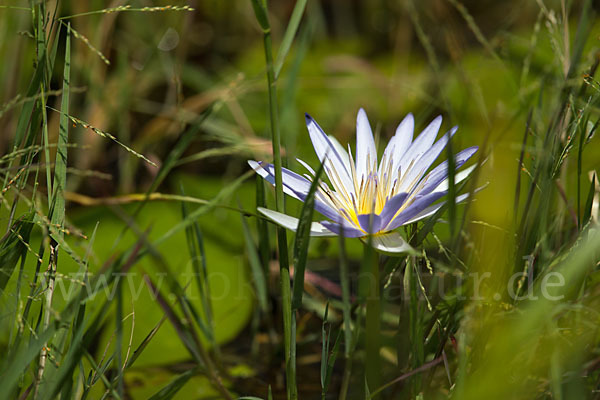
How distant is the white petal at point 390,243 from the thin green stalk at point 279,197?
10 centimetres

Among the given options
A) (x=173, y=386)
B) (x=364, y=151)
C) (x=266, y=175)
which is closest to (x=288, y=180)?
(x=266, y=175)

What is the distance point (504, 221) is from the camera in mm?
799

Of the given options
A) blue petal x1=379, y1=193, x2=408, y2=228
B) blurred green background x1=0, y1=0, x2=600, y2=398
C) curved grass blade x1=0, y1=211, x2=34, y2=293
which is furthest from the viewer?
blurred green background x1=0, y1=0, x2=600, y2=398

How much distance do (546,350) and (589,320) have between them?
0.11 metres

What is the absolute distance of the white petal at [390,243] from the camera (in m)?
0.58

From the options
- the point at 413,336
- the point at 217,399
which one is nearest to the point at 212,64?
the point at 217,399

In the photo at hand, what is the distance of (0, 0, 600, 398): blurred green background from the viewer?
934mm

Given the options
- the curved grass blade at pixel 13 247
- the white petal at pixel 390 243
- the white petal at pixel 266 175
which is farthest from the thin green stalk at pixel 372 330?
the curved grass blade at pixel 13 247

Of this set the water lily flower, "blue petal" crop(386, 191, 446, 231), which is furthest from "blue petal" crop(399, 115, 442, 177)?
"blue petal" crop(386, 191, 446, 231)

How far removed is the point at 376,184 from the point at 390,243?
9cm

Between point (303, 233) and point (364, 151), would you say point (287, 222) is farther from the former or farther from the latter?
point (364, 151)

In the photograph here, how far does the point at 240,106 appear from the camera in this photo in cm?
177

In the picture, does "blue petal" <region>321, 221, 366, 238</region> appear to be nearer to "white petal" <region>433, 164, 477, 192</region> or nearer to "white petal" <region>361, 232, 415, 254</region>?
"white petal" <region>361, 232, 415, 254</region>

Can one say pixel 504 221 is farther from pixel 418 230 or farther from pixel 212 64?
pixel 212 64
